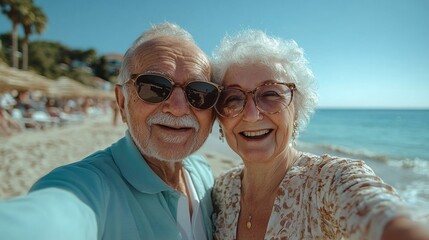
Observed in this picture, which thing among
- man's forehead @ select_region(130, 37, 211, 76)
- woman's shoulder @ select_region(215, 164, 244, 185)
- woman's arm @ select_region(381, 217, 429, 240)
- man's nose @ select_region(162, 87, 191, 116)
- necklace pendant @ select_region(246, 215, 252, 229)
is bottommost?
necklace pendant @ select_region(246, 215, 252, 229)

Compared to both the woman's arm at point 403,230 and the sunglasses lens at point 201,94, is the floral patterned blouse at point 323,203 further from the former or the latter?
the sunglasses lens at point 201,94

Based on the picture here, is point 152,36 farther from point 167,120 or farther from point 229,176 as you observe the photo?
point 229,176

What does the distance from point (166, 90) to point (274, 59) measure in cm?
77

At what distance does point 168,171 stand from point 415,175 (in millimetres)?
10948

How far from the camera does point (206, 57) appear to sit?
210cm

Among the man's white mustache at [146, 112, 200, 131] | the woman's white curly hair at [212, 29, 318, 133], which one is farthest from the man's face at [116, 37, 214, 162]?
the woman's white curly hair at [212, 29, 318, 133]

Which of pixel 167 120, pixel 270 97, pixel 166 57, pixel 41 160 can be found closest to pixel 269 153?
pixel 270 97

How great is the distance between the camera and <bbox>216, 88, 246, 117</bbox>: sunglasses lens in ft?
6.29

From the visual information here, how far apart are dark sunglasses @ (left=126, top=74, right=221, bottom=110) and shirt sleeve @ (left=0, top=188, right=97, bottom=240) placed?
A: 2.70 ft

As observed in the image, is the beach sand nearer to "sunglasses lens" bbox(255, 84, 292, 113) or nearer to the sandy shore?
the sandy shore

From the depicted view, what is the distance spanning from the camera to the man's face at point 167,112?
5.89 feet

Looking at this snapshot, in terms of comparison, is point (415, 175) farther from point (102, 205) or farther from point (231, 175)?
point (102, 205)

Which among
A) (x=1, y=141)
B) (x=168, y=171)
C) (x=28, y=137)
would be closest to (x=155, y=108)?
(x=168, y=171)

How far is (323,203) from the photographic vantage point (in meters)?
1.40
